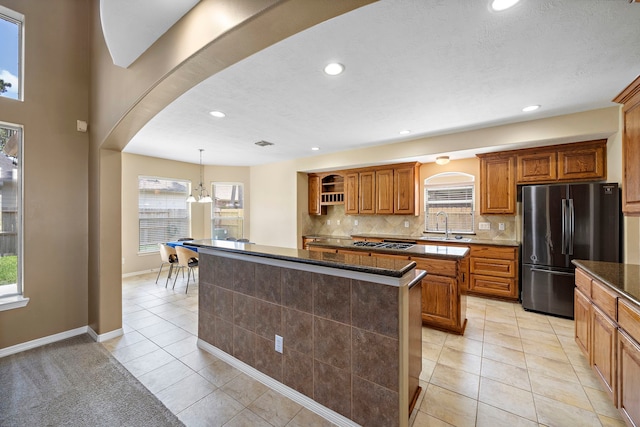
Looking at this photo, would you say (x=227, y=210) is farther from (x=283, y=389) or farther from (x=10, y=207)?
(x=283, y=389)

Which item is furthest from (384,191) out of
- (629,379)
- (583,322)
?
(629,379)

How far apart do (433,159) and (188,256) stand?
4709 millimetres

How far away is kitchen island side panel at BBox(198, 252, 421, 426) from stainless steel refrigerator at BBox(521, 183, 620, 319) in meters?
2.76

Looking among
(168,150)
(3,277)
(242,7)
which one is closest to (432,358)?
(242,7)

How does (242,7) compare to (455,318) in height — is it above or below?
above

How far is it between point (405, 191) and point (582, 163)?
2.40 m

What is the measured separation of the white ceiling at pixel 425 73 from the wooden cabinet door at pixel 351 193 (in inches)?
61.7

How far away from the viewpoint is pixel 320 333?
176 centimetres

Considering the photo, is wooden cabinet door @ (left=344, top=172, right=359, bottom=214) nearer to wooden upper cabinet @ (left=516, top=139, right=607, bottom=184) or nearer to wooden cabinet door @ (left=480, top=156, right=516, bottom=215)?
wooden cabinet door @ (left=480, top=156, right=516, bottom=215)

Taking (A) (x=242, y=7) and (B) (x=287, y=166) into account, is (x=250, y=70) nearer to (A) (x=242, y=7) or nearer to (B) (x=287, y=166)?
(A) (x=242, y=7)

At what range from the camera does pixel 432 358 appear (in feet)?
8.07

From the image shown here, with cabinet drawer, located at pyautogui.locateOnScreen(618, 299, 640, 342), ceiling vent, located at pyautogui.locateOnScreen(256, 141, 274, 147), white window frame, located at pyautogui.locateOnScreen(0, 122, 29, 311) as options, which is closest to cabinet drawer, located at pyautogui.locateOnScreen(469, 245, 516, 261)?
cabinet drawer, located at pyautogui.locateOnScreen(618, 299, 640, 342)

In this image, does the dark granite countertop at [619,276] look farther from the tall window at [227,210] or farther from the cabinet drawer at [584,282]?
the tall window at [227,210]

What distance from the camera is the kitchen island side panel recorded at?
151 cm
